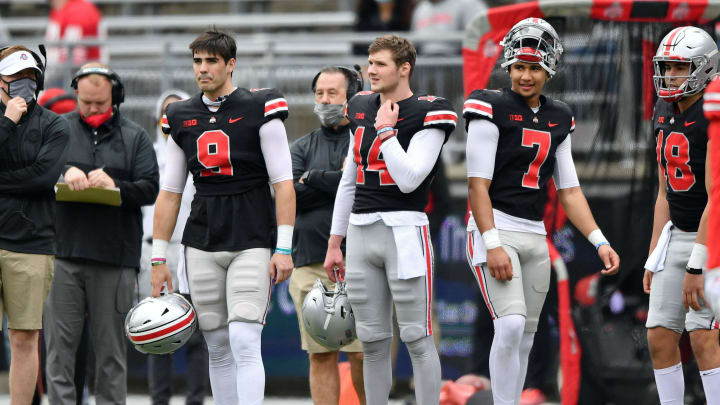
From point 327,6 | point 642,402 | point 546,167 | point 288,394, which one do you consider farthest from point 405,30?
point 546,167

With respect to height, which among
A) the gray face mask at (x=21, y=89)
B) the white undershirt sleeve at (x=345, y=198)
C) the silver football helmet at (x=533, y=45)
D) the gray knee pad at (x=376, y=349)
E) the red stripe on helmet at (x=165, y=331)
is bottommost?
the gray knee pad at (x=376, y=349)

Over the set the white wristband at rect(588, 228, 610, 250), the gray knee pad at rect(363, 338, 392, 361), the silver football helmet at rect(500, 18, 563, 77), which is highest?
the silver football helmet at rect(500, 18, 563, 77)

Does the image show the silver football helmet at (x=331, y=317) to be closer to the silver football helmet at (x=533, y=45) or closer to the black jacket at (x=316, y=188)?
the black jacket at (x=316, y=188)

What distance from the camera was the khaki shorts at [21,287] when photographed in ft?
20.9

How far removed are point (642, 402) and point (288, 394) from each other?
3313 mm

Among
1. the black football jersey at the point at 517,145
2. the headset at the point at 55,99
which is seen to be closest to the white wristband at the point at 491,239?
the black football jersey at the point at 517,145

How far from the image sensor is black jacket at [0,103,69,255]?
636 centimetres

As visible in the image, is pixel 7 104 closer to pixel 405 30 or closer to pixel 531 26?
pixel 531 26

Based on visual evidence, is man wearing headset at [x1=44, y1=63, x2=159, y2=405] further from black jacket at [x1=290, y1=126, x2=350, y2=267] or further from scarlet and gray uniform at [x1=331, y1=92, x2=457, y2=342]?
scarlet and gray uniform at [x1=331, y1=92, x2=457, y2=342]

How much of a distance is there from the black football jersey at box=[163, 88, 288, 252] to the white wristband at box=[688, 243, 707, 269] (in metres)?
2.13

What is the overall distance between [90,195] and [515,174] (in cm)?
261

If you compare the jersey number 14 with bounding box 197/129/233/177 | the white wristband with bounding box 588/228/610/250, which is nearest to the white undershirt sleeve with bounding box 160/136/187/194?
the jersey number 14 with bounding box 197/129/233/177

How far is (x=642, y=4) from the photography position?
24.6 ft

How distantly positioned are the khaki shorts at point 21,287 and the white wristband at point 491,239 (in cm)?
257
